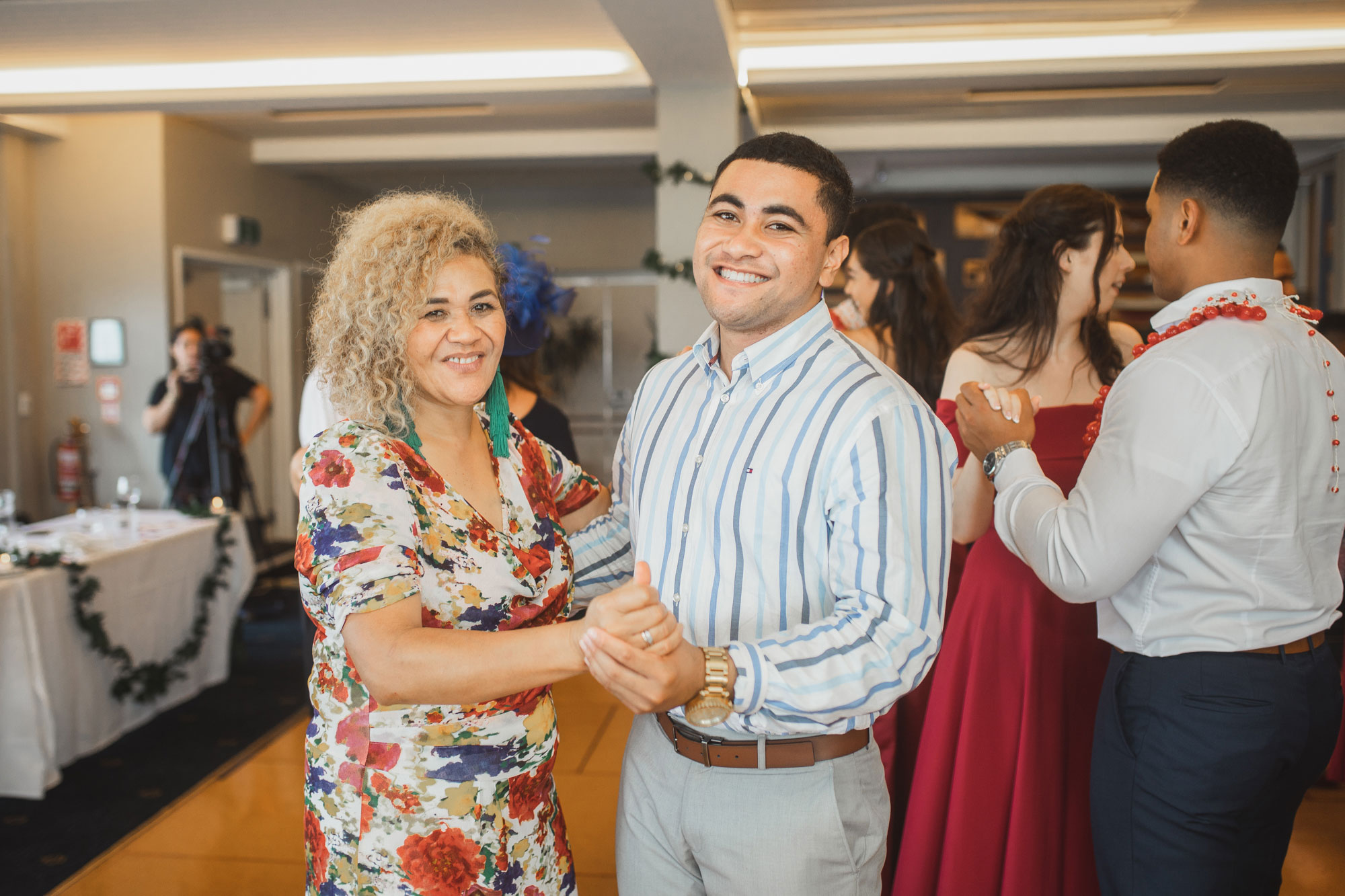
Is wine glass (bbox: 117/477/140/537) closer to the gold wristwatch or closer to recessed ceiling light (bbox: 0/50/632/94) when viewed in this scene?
recessed ceiling light (bbox: 0/50/632/94)

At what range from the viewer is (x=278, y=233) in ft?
25.4

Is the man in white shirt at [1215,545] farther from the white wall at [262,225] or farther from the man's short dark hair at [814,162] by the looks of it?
the white wall at [262,225]

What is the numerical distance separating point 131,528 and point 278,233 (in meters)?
4.14

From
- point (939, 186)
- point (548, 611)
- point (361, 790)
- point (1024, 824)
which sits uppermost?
point (939, 186)

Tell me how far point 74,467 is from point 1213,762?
6622 mm

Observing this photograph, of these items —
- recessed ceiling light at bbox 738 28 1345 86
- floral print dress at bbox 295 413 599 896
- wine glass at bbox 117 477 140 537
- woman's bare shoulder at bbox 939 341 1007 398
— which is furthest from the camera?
recessed ceiling light at bbox 738 28 1345 86

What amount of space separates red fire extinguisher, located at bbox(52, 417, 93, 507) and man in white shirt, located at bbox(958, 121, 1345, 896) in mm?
6318

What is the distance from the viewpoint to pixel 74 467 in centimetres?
620

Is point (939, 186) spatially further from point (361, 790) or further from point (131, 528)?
point (361, 790)

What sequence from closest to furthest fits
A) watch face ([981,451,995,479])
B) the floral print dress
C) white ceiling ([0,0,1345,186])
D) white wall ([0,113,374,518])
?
the floral print dress < watch face ([981,451,995,479]) < white ceiling ([0,0,1345,186]) < white wall ([0,113,374,518])

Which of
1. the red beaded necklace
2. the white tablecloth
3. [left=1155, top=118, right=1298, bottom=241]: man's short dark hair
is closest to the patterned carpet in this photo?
the white tablecloth

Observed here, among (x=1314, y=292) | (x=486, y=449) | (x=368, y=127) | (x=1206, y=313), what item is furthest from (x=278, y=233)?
(x=1314, y=292)

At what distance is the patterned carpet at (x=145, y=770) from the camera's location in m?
3.02

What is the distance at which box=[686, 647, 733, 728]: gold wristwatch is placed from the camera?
126 cm
